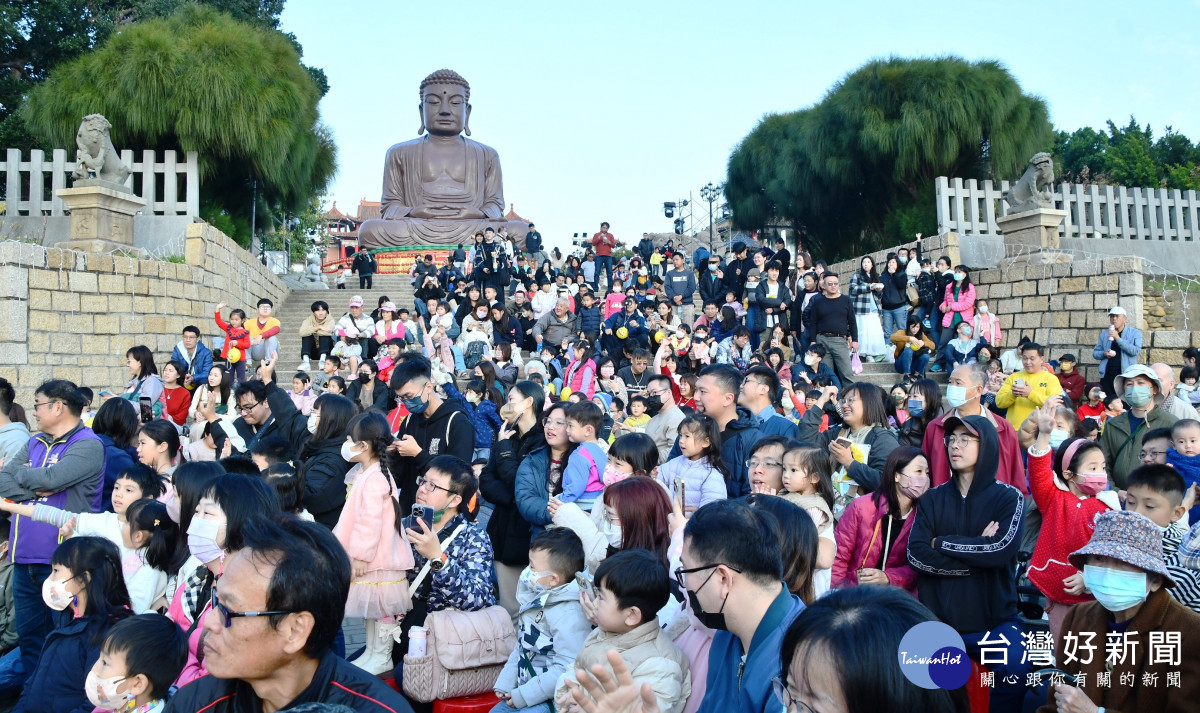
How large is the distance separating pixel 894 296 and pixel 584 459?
9817 millimetres

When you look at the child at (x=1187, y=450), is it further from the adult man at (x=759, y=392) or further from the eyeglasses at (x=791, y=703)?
the eyeglasses at (x=791, y=703)

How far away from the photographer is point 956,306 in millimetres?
13008

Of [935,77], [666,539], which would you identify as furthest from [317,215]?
[666,539]

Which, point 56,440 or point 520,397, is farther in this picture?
point 520,397

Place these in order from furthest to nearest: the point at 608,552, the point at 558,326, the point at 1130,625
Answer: the point at 558,326 → the point at 608,552 → the point at 1130,625

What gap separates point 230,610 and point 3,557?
4.40 m

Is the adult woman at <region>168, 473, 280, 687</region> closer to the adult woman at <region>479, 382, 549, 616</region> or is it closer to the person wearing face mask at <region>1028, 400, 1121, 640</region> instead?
the adult woman at <region>479, 382, 549, 616</region>

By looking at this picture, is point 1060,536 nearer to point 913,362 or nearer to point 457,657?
point 457,657

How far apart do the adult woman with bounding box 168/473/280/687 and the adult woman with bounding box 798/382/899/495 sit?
2926mm

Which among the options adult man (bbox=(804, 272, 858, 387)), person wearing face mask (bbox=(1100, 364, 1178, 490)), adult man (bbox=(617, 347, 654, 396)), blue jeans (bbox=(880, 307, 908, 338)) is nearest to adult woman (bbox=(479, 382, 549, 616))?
person wearing face mask (bbox=(1100, 364, 1178, 490))

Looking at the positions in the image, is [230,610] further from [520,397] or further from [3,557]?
[3,557]

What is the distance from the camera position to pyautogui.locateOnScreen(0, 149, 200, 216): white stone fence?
15.6m

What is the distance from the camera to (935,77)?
2100 cm

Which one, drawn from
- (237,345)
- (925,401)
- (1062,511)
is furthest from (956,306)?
(237,345)
